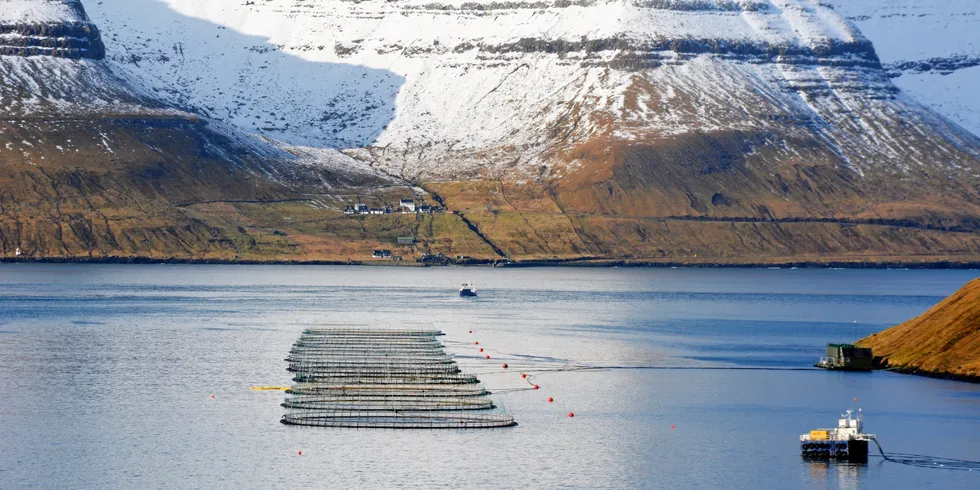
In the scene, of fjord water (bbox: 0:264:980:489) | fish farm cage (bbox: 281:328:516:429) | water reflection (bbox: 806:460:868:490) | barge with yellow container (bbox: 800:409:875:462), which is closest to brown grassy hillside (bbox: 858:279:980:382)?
fjord water (bbox: 0:264:980:489)

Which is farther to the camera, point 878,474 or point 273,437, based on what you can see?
point 273,437

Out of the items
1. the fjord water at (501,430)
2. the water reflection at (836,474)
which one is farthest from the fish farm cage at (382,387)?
the water reflection at (836,474)

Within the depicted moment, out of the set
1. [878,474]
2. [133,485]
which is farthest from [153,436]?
[878,474]

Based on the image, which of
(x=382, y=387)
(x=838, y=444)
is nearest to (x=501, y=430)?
(x=382, y=387)

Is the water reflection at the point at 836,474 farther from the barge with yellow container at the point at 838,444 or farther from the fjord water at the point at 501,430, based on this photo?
the barge with yellow container at the point at 838,444

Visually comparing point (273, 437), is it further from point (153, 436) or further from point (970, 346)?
point (970, 346)
